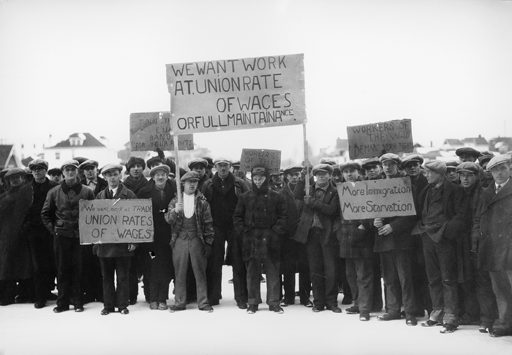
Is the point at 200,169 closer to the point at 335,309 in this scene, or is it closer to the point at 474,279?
the point at 335,309

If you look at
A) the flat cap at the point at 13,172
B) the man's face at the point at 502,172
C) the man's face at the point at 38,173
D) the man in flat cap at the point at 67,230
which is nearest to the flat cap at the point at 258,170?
the man in flat cap at the point at 67,230

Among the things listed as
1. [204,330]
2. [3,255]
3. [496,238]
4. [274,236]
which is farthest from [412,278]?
[3,255]

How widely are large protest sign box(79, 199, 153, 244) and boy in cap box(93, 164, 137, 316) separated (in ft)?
0.44

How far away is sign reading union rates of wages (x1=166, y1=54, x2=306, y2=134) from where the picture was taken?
835 centimetres

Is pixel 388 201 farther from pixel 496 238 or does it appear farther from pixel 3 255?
pixel 3 255

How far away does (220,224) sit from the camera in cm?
905

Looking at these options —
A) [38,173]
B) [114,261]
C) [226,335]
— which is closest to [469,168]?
[226,335]

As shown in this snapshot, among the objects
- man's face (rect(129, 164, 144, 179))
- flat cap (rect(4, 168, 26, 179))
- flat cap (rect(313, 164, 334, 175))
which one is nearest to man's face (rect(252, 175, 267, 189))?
flat cap (rect(313, 164, 334, 175))

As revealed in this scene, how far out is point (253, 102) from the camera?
8.34m

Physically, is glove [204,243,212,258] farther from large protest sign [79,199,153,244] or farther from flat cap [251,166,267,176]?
flat cap [251,166,267,176]

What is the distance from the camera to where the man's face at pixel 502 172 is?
6477 mm

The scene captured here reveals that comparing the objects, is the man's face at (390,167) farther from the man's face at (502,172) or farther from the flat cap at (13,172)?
the flat cap at (13,172)

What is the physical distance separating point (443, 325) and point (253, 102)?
4238 mm

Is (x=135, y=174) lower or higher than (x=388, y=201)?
higher
